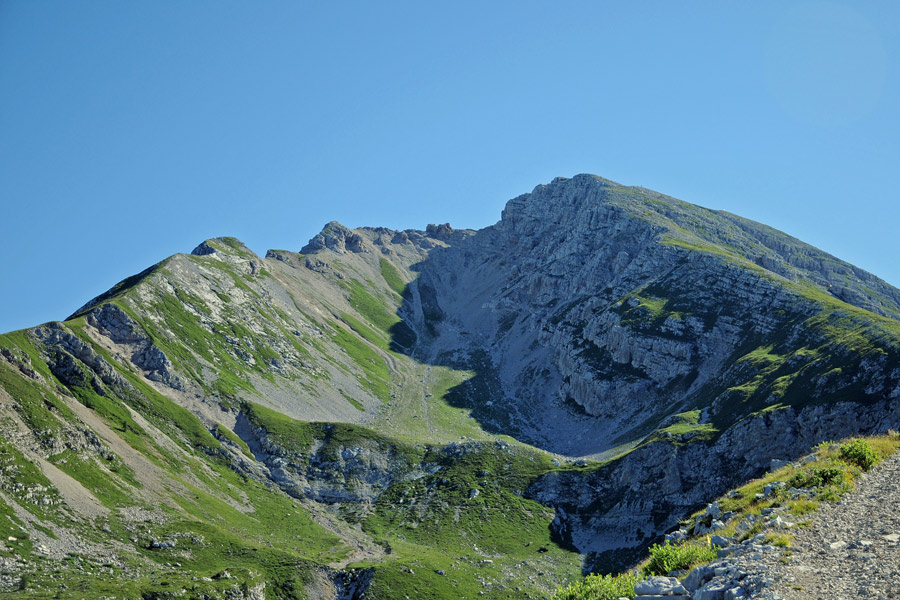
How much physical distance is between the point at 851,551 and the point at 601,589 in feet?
29.5

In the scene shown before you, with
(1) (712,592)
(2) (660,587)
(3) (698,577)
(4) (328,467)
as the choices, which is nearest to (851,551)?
(3) (698,577)

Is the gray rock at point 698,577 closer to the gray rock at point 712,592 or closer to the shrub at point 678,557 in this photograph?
the gray rock at point 712,592

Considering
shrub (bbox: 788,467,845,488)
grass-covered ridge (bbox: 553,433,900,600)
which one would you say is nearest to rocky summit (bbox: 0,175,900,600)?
grass-covered ridge (bbox: 553,433,900,600)

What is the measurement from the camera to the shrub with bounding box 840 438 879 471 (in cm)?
2708

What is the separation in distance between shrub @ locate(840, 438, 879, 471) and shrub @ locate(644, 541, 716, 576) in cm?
895

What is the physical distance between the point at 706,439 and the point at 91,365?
14446 centimetres

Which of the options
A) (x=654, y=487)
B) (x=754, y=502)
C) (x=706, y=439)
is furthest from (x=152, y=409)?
(x=754, y=502)

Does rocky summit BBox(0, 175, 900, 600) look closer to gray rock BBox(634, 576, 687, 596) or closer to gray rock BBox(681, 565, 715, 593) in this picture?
gray rock BBox(634, 576, 687, 596)

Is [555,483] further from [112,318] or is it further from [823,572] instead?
[823,572]

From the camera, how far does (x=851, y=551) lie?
1952 cm

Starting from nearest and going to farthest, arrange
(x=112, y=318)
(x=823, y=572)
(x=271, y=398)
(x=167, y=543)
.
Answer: (x=823, y=572), (x=167, y=543), (x=112, y=318), (x=271, y=398)

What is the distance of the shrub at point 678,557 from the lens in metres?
22.6

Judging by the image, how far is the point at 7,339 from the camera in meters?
136

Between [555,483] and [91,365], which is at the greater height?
[91,365]
